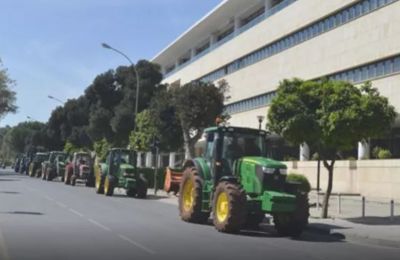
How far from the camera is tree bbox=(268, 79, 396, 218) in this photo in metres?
22.0

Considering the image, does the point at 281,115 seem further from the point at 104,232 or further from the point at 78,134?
the point at 78,134

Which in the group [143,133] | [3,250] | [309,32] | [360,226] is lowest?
[3,250]

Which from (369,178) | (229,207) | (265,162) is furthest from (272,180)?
(369,178)

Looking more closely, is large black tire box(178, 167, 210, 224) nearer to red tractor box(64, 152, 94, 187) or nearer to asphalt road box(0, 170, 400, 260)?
asphalt road box(0, 170, 400, 260)

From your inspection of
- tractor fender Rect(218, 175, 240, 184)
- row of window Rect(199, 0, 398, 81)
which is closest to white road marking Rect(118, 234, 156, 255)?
tractor fender Rect(218, 175, 240, 184)

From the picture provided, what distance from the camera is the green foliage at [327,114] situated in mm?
22016

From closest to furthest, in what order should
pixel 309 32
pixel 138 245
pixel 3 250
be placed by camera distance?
1. pixel 3 250
2. pixel 138 245
3. pixel 309 32

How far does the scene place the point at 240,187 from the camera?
18219 mm

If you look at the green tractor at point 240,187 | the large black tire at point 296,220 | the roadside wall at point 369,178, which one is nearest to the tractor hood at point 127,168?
the roadside wall at point 369,178

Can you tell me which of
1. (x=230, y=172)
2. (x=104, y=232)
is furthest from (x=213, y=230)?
(x=104, y=232)

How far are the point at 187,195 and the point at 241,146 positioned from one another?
2779 mm

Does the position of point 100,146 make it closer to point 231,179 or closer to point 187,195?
point 187,195

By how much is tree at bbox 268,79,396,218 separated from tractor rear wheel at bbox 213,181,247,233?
15.5ft

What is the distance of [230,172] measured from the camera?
19656 millimetres
